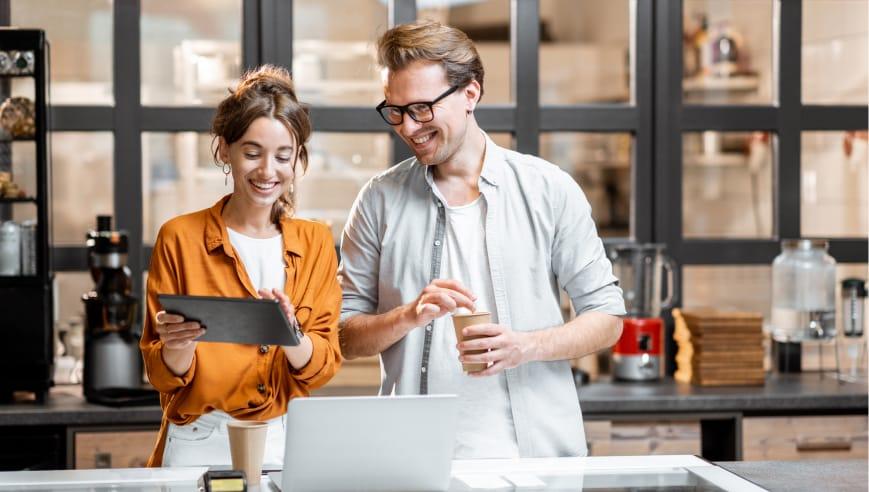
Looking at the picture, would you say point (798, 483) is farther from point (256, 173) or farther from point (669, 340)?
point (669, 340)

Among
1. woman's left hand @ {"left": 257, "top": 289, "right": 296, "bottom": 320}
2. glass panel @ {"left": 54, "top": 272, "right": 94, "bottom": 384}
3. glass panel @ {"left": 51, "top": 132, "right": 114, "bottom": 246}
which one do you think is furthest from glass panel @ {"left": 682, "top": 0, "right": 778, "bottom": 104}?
woman's left hand @ {"left": 257, "top": 289, "right": 296, "bottom": 320}

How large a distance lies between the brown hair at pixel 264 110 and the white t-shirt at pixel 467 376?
14.7 inches

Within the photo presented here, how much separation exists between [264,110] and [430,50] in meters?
0.36

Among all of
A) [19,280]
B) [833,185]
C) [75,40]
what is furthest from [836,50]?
[19,280]

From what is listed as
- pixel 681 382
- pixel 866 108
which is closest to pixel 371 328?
pixel 681 382

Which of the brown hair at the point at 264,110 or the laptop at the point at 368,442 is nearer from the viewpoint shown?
the laptop at the point at 368,442

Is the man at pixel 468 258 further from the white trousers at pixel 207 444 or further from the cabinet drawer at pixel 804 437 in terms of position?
the cabinet drawer at pixel 804 437

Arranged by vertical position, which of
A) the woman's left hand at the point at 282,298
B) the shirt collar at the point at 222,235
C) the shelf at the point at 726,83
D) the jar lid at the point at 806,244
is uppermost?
the shelf at the point at 726,83

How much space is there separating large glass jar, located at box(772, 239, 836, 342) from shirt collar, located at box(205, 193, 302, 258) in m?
2.28

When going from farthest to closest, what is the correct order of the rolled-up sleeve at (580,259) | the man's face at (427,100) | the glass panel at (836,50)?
the glass panel at (836,50), the rolled-up sleeve at (580,259), the man's face at (427,100)

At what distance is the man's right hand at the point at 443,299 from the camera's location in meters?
1.97

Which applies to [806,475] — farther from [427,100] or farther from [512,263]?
[427,100]

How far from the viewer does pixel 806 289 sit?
12.4 ft

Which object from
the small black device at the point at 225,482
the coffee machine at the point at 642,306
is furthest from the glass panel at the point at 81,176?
the small black device at the point at 225,482
